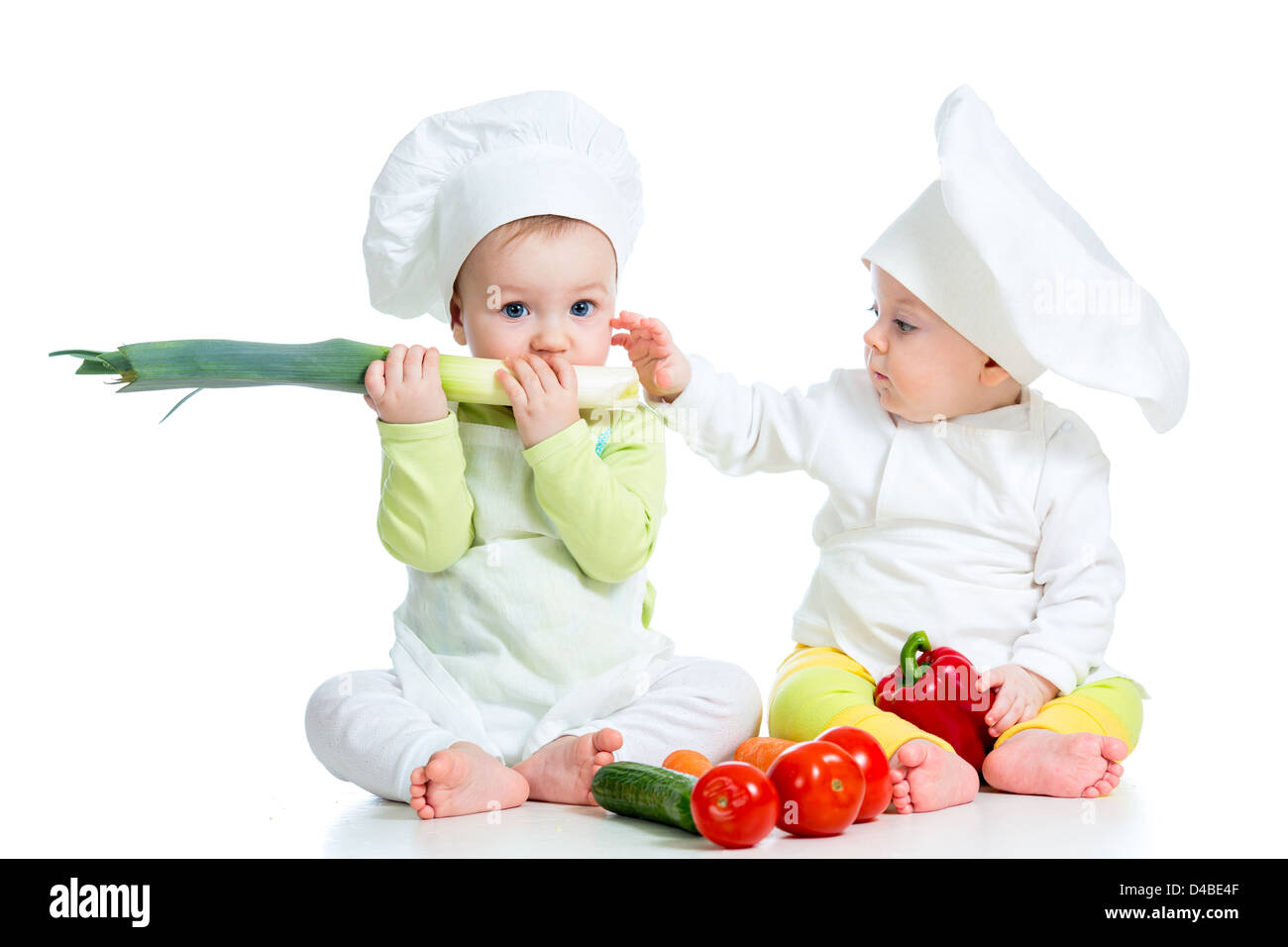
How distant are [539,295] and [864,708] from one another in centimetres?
96

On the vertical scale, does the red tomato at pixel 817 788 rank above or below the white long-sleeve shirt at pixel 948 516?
below

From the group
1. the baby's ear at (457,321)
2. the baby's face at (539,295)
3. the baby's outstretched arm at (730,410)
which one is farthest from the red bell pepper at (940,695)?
the baby's ear at (457,321)

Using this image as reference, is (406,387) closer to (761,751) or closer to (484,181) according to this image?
(484,181)

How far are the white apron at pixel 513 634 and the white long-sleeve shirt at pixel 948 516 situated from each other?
1.23 feet

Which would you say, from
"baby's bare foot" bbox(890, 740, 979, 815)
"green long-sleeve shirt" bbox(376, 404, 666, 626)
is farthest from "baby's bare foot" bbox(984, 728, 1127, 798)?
"green long-sleeve shirt" bbox(376, 404, 666, 626)

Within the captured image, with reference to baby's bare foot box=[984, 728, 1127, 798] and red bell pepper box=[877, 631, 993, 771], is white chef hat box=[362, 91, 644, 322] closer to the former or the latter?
red bell pepper box=[877, 631, 993, 771]

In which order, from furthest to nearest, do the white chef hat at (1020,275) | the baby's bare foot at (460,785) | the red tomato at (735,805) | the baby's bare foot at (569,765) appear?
the white chef hat at (1020,275) → the baby's bare foot at (569,765) → the baby's bare foot at (460,785) → the red tomato at (735,805)

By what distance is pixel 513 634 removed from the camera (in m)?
2.70

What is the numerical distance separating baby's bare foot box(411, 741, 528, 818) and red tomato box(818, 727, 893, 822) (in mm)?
551

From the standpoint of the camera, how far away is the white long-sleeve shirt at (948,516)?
9.24 ft

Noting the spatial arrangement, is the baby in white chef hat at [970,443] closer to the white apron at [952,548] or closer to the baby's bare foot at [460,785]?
the white apron at [952,548]

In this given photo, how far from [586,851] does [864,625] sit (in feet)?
3.32

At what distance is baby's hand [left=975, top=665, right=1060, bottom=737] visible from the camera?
2631 millimetres

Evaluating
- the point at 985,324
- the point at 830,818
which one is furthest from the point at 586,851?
the point at 985,324
